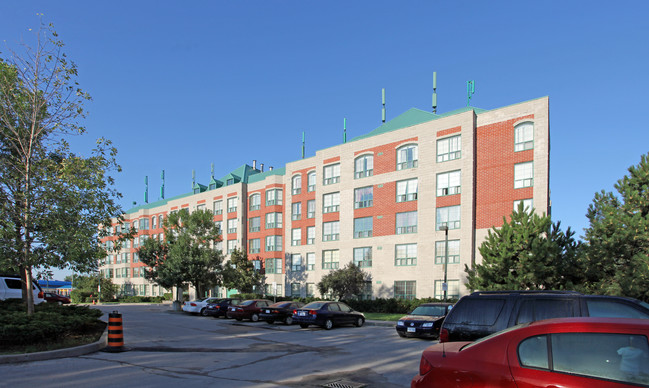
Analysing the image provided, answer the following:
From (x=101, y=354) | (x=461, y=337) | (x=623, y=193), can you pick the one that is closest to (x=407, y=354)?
(x=461, y=337)

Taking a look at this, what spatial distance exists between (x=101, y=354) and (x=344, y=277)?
2713cm

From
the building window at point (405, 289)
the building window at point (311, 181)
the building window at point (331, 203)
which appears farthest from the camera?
the building window at point (311, 181)

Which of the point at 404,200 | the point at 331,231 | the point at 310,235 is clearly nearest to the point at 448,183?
the point at 404,200

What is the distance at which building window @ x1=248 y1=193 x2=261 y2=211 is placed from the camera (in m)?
56.6

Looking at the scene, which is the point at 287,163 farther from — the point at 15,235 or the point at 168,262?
the point at 15,235

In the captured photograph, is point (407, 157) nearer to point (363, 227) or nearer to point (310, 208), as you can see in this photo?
point (363, 227)

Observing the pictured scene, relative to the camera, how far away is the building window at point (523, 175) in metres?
33.2

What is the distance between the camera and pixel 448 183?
122 ft

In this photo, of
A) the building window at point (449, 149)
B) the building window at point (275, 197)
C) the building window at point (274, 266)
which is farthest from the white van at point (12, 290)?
the building window at point (275, 197)

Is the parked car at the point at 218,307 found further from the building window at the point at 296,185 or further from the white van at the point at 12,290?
the building window at the point at 296,185

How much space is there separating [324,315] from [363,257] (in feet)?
64.0

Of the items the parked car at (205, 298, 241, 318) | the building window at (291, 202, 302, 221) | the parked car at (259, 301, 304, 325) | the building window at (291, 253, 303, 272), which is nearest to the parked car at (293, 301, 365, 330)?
the parked car at (259, 301, 304, 325)

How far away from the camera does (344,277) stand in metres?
39.0

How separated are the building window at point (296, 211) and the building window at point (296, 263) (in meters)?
3.80
